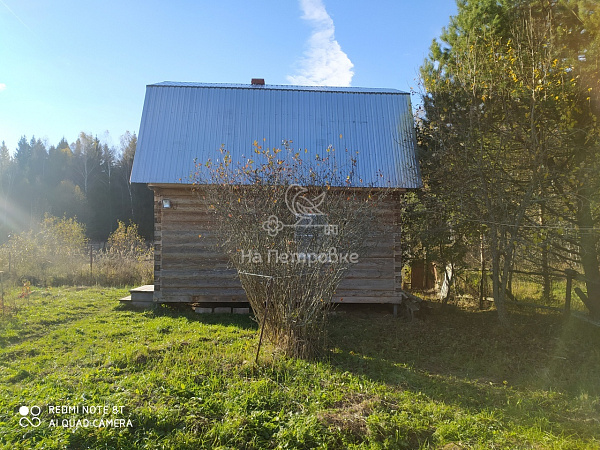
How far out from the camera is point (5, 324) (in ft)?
24.6

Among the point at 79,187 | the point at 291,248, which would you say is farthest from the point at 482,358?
the point at 79,187

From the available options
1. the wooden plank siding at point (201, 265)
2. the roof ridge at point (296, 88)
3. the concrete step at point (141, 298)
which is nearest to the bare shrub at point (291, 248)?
the wooden plank siding at point (201, 265)

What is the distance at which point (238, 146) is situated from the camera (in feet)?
32.7

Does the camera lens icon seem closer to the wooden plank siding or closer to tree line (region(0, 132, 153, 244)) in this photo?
the wooden plank siding

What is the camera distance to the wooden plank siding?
9.45 meters

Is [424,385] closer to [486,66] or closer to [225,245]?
[225,245]

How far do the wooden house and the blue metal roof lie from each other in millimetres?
26

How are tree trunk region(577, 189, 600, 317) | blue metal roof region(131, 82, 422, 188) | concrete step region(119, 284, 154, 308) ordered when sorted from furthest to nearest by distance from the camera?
concrete step region(119, 284, 154, 308) → blue metal roof region(131, 82, 422, 188) → tree trunk region(577, 189, 600, 317)

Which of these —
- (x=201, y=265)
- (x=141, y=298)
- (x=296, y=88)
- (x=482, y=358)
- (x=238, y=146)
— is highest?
(x=296, y=88)

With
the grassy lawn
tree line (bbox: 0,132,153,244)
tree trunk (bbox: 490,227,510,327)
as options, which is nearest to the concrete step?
the grassy lawn

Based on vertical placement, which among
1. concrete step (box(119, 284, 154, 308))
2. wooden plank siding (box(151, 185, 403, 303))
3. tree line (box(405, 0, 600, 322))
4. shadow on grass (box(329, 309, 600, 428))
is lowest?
shadow on grass (box(329, 309, 600, 428))

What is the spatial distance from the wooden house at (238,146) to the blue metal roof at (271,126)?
0.08 ft

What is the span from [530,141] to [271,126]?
588 cm

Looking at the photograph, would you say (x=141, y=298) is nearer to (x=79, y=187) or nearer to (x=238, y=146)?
(x=238, y=146)
